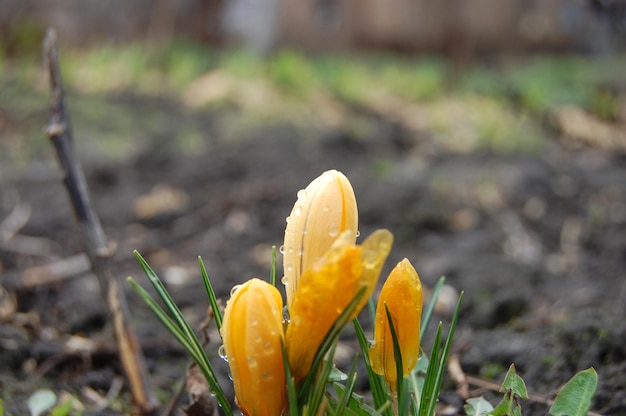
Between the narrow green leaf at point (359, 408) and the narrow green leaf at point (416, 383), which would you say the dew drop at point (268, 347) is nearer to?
the narrow green leaf at point (359, 408)

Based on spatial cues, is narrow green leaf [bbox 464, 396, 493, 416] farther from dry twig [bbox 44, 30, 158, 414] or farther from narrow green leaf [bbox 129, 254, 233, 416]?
dry twig [bbox 44, 30, 158, 414]

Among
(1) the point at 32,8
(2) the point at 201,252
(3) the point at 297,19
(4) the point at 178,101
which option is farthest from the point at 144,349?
(3) the point at 297,19

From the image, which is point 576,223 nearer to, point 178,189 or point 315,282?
point 178,189

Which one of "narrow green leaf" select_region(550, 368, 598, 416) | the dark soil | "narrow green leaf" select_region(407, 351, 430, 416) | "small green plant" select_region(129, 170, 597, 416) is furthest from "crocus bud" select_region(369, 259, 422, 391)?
the dark soil

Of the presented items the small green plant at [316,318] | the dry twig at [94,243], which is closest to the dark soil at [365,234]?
the dry twig at [94,243]

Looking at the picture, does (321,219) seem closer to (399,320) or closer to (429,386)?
(399,320)

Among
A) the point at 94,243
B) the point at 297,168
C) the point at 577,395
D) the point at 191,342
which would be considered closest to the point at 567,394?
the point at 577,395
